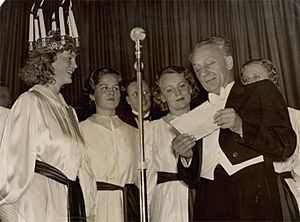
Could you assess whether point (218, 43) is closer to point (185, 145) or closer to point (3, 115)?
point (185, 145)

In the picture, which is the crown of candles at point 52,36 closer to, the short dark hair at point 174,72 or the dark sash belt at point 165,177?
the short dark hair at point 174,72

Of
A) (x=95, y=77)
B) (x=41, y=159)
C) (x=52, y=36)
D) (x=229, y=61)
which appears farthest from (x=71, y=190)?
(x=229, y=61)

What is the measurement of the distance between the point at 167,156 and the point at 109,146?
152mm

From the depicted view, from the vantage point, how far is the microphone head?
2.21m

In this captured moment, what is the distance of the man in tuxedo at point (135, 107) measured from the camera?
215cm

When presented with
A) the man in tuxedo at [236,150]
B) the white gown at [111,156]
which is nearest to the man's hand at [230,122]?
the man in tuxedo at [236,150]

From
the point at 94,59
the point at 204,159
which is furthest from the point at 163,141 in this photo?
the point at 94,59

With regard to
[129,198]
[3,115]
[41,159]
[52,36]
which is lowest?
[129,198]

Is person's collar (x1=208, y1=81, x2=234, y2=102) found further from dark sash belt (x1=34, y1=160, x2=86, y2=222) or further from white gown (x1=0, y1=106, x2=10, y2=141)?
white gown (x1=0, y1=106, x2=10, y2=141)

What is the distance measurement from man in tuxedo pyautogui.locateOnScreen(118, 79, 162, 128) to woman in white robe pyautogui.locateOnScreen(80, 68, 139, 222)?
2 centimetres

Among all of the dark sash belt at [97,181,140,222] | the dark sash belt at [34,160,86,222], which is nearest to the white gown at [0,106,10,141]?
the dark sash belt at [34,160,86,222]

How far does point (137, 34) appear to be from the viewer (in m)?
2.22

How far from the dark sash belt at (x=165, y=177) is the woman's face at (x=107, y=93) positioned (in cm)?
22

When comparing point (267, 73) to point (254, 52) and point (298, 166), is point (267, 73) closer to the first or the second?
point (254, 52)
